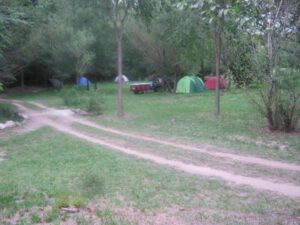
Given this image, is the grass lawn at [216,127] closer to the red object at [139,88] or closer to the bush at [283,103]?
the bush at [283,103]

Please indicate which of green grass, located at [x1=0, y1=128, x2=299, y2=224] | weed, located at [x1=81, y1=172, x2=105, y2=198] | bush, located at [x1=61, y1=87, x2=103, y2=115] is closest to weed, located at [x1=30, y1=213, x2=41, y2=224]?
green grass, located at [x1=0, y1=128, x2=299, y2=224]

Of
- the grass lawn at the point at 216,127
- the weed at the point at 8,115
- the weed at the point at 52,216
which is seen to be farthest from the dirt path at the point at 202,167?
the weed at the point at 52,216

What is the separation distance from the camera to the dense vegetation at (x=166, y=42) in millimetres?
5449

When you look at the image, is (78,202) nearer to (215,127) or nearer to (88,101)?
(215,127)

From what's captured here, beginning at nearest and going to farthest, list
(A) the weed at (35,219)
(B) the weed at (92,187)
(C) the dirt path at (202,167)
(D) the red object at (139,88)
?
(A) the weed at (35,219) < (B) the weed at (92,187) < (C) the dirt path at (202,167) < (D) the red object at (139,88)

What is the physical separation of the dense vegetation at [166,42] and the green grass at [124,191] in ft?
7.76

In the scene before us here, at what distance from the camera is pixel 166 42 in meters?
33.9

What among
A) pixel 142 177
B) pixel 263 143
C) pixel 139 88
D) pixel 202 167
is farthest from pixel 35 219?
pixel 139 88

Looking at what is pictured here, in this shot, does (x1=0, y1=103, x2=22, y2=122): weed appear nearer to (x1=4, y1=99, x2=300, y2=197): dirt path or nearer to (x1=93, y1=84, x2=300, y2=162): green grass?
(x1=4, y1=99, x2=300, y2=197): dirt path

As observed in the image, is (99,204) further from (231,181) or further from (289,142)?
(289,142)

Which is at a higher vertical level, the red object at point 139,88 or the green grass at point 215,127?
the red object at point 139,88

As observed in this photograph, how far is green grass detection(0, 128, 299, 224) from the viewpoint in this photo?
19.9ft

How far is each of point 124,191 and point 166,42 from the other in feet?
89.2

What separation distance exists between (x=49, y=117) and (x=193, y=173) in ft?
44.4
